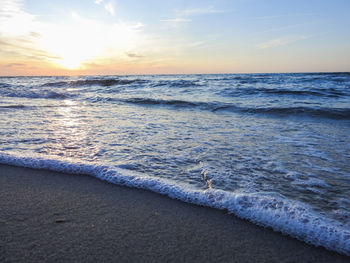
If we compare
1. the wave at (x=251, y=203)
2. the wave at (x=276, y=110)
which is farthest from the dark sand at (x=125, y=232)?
the wave at (x=276, y=110)

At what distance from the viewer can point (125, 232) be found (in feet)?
5.38

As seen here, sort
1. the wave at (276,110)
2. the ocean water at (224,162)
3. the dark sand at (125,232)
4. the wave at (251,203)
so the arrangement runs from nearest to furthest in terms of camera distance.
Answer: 1. the dark sand at (125,232)
2. the wave at (251,203)
3. the ocean water at (224,162)
4. the wave at (276,110)

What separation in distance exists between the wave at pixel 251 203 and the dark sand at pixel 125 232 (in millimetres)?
71

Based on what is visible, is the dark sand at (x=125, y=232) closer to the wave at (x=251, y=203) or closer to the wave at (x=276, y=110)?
the wave at (x=251, y=203)

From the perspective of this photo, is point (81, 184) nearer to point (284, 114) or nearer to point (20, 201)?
point (20, 201)

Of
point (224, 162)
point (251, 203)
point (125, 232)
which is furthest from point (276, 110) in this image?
point (125, 232)

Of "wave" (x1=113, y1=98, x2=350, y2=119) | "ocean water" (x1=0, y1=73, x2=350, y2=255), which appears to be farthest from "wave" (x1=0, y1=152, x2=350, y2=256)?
"wave" (x1=113, y1=98, x2=350, y2=119)

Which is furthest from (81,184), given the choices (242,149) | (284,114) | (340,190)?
(284,114)

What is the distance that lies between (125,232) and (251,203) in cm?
103

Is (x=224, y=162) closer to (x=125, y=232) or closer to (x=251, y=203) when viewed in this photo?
(x=251, y=203)

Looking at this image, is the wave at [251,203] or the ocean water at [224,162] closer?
the wave at [251,203]

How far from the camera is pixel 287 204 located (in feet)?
6.51

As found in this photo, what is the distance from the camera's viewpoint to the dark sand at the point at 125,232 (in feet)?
4.71

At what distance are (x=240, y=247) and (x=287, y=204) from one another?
0.69 meters
